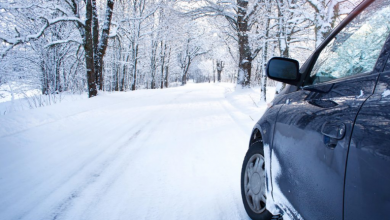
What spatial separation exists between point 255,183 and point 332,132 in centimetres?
111

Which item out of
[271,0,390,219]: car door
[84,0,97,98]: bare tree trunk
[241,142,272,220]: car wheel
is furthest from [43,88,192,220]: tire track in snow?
[84,0,97,98]: bare tree trunk

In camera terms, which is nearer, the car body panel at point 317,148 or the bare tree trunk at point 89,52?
the car body panel at point 317,148

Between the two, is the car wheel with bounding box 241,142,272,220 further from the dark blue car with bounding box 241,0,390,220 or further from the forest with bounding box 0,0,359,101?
the forest with bounding box 0,0,359,101

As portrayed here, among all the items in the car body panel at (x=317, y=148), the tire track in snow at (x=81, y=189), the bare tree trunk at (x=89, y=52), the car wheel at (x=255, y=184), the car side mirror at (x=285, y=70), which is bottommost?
the tire track in snow at (x=81, y=189)

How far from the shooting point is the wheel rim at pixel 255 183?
186 centimetres

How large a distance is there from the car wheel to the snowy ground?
20 cm

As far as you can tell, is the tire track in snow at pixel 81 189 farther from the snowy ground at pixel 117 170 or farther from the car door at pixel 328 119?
the car door at pixel 328 119

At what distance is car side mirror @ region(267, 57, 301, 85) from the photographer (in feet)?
5.47

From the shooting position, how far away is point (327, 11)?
18.1 feet

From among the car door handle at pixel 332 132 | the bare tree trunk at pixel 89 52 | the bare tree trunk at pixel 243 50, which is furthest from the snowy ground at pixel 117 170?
the bare tree trunk at pixel 243 50

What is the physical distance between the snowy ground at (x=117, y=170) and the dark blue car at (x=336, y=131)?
83 cm

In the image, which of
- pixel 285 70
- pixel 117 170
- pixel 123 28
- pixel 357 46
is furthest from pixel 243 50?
pixel 357 46

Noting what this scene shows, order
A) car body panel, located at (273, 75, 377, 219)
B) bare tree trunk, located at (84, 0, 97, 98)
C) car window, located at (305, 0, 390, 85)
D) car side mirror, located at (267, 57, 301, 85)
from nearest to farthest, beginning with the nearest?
car body panel, located at (273, 75, 377, 219)
car window, located at (305, 0, 390, 85)
car side mirror, located at (267, 57, 301, 85)
bare tree trunk, located at (84, 0, 97, 98)

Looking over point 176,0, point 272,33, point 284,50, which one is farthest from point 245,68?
point 176,0
